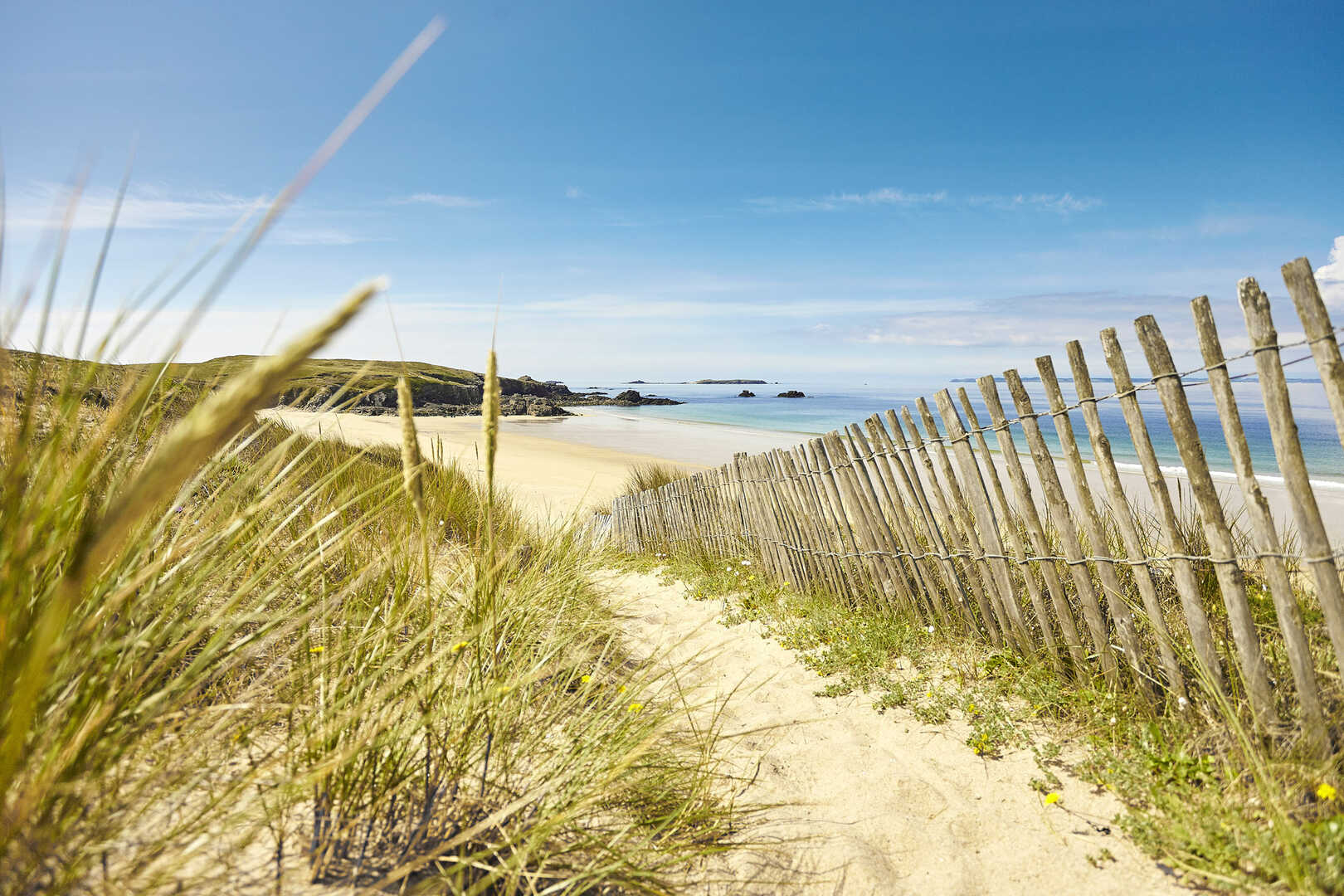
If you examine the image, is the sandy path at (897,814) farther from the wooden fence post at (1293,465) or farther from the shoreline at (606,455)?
the shoreline at (606,455)

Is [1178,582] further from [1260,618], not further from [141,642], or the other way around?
[141,642]

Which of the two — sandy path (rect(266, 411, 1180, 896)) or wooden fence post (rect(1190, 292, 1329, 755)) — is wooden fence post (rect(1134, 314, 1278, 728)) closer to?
wooden fence post (rect(1190, 292, 1329, 755))

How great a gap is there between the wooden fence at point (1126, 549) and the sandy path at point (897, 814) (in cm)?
68

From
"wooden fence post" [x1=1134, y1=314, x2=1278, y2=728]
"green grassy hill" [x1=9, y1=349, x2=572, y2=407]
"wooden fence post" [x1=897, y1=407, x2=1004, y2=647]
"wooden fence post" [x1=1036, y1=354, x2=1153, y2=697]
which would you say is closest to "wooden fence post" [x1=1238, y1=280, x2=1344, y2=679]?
"wooden fence post" [x1=1134, y1=314, x2=1278, y2=728]

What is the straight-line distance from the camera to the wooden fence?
2227 mm

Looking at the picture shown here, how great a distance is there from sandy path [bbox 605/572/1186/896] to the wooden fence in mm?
676

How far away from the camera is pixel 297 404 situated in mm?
2211

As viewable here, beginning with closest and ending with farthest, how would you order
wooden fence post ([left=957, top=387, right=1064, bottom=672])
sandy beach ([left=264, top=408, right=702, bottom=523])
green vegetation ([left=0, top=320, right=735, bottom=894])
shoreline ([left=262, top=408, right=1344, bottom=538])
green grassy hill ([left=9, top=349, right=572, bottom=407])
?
green vegetation ([left=0, top=320, right=735, bottom=894]) → green grassy hill ([left=9, top=349, right=572, bottom=407]) → wooden fence post ([left=957, top=387, right=1064, bottom=672]) → shoreline ([left=262, top=408, right=1344, bottom=538]) → sandy beach ([left=264, top=408, right=702, bottom=523])

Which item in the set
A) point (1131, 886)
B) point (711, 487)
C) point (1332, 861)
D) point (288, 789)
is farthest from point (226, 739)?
point (711, 487)

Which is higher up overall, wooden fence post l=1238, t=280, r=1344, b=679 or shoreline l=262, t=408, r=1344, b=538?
wooden fence post l=1238, t=280, r=1344, b=679

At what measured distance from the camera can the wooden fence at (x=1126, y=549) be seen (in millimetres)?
2227

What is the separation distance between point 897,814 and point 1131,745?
967 mm

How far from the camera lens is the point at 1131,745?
8.50 ft

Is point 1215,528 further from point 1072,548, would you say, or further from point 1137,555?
point 1072,548
